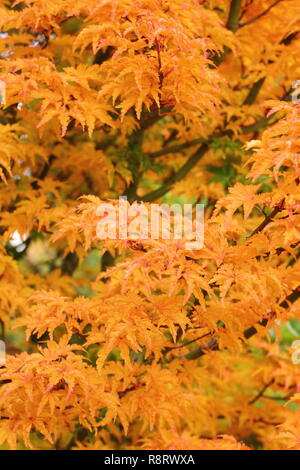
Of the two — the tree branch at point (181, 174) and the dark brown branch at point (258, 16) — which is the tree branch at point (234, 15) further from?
the tree branch at point (181, 174)

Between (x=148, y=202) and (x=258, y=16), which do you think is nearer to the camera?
(x=148, y=202)

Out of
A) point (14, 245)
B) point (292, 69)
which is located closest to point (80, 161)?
point (14, 245)

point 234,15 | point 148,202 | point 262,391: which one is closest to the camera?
point 148,202

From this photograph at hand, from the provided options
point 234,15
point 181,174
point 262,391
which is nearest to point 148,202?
point 181,174

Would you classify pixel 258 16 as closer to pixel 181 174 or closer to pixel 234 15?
pixel 234 15

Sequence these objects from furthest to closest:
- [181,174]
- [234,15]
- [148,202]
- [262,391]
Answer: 1. [262,391]
2. [181,174]
3. [234,15]
4. [148,202]

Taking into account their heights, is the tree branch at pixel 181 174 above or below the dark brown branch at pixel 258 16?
below

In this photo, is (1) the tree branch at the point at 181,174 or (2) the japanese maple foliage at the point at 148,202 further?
(1) the tree branch at the point at 181,174

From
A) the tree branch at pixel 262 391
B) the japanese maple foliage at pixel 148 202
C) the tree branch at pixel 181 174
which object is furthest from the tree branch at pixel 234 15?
the tree branch at pixel 262 391

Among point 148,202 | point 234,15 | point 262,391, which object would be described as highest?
point 234,15

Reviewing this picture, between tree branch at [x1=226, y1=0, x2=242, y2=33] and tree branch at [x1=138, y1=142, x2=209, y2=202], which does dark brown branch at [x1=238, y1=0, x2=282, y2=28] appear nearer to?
tree branch at [x1=226, y1=0, x2=242, y2=33]

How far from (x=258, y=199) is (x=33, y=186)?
175cm

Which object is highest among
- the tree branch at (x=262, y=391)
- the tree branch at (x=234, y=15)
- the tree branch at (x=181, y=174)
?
the tree branch at (x=234, y=15)

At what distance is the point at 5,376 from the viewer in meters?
2.25
